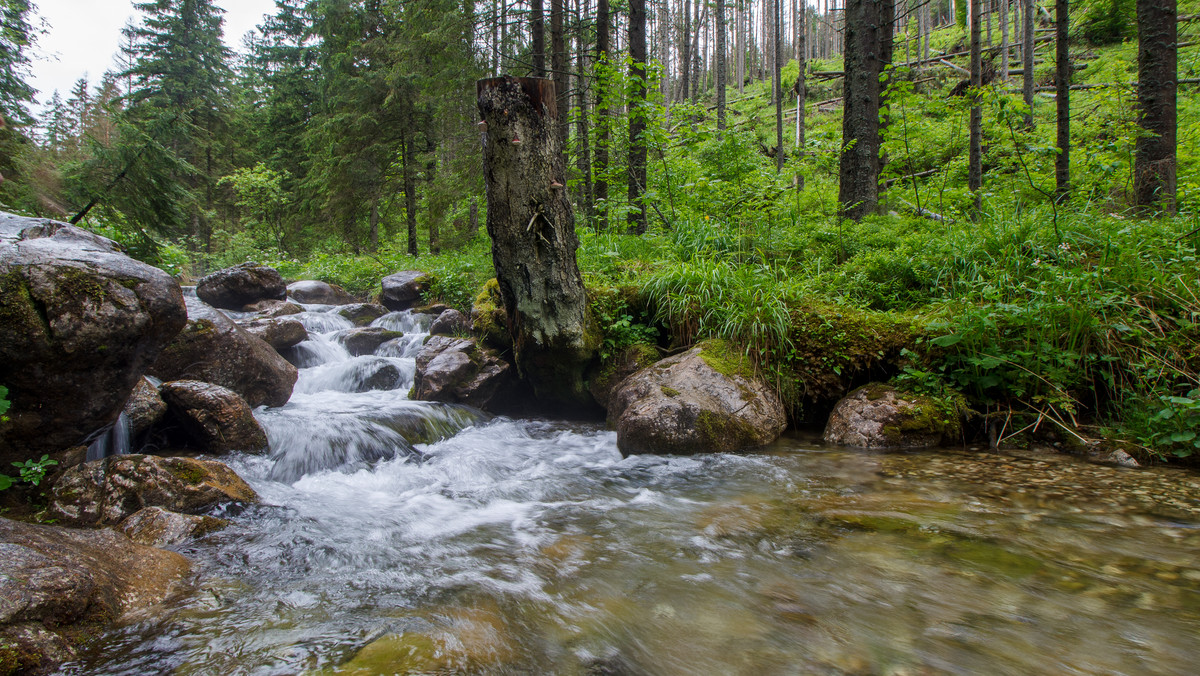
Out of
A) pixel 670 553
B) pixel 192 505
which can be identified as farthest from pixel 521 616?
pixel 192 505

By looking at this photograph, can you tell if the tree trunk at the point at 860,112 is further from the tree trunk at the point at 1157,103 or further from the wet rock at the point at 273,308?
the wet rock at the point at 273,308

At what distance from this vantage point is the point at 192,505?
356 cm

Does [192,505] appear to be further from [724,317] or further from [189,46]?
[189,46]

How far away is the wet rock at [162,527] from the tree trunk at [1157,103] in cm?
943

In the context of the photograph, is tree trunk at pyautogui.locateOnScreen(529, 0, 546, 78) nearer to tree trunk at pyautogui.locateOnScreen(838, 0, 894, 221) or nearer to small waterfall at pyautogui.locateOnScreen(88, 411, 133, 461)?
tree trunk at pyautogui.locateOnScreen(838, 0, 894, 221)

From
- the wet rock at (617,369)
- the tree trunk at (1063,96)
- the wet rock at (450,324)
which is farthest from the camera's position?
the wet rock at (450,324)

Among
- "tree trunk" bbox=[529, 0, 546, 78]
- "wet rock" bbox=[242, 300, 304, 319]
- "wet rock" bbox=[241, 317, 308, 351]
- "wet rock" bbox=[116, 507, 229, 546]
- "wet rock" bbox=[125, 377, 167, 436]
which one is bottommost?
"wet rock" bbox=[116, 507, 229, 546]

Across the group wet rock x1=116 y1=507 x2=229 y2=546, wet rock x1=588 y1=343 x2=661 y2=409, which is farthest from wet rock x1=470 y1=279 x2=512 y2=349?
wet rock x1=116 y1=507 x2=229 y2=546

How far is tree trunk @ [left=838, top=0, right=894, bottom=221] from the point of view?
7.41 m

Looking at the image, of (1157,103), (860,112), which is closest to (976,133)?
(1157,103)

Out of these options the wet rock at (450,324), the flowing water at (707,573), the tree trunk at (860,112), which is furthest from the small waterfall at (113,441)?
the tree trunk at (860,112)

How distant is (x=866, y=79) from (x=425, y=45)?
10595mm

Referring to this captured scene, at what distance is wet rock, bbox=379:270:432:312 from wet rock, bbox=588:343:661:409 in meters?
6.50

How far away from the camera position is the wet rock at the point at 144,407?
4.54m
